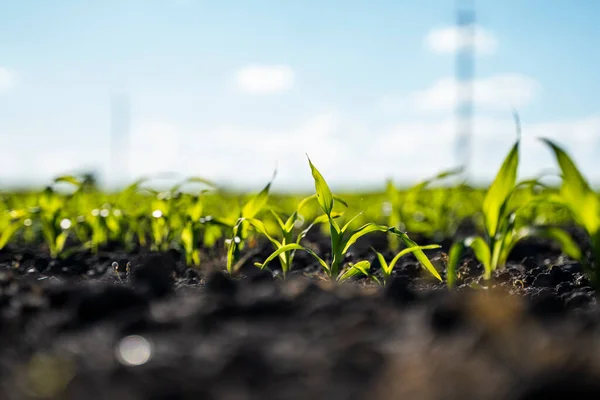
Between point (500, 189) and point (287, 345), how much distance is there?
130cm

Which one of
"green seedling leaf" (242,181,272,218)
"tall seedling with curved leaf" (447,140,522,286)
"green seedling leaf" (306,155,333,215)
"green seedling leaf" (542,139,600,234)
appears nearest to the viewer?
"green seedling leaf" (542,139,600,234)

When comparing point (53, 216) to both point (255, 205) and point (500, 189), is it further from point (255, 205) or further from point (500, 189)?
point (500, 189)

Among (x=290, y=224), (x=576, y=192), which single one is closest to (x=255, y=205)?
(x=290, y=224)

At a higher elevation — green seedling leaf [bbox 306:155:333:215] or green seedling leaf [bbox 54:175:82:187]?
green seedling leaf [bbox 306:155:333:215]

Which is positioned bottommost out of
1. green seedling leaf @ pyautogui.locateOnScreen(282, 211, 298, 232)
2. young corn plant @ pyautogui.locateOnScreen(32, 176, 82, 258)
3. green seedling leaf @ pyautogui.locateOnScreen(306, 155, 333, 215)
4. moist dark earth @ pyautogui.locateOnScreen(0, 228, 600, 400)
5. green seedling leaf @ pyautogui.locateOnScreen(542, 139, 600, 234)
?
young corn plant @ pyautogui.locateOnScreen(32, 176, 82, 258)

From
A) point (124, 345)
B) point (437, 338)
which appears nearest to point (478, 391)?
point (437, 338)

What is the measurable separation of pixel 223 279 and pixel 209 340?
51 cm

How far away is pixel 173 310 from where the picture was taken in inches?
62.6

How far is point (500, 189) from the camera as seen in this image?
229 cm

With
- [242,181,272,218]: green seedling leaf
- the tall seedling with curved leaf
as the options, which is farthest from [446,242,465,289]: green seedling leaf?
[242,181,272,218]: green seedling leaf

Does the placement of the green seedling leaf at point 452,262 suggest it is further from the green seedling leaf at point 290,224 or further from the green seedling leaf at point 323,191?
the green seedling leaf at point 290,224

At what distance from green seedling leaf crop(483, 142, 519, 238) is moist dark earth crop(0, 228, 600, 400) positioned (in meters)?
0.45

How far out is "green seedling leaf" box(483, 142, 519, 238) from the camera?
7.32 feet

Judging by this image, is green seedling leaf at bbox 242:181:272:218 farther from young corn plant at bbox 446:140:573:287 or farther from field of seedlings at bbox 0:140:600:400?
young corn plant at bbox 446:140:573:287
